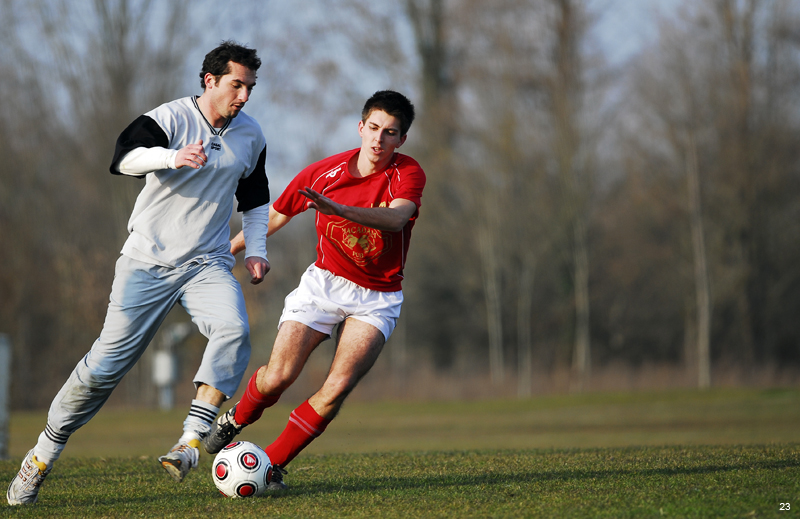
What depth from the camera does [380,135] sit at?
5.05 meters

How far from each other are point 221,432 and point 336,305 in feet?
3.23

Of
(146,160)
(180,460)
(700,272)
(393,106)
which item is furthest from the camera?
(700,272)

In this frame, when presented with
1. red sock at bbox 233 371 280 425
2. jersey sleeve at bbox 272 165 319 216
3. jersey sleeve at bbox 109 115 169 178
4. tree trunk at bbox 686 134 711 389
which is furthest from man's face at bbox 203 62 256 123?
tree trunk at bbox 686 134 711 389

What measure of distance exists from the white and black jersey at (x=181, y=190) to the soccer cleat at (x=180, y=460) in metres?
1.04

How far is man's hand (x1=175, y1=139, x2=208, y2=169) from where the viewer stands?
435 cm

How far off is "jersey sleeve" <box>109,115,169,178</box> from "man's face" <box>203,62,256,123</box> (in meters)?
0.36

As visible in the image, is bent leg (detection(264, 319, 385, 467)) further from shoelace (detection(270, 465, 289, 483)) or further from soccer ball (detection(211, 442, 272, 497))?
soccer ball (detection(211, 442, 272, 497))

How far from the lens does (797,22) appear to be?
27266 mm

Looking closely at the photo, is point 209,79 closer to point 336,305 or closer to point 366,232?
point 366,232

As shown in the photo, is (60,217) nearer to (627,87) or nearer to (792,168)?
(627,87)

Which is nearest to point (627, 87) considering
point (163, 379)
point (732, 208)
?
point (732, 208)

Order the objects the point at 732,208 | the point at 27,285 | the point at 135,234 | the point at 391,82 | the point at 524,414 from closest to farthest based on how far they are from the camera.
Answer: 1. the point at 135,234
2. the point at 524,414
3. the point at 27,285
4. the point at 732,208
5. the point at 391,82

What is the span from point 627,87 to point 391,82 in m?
8.33

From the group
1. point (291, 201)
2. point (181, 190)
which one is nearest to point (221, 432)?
point (181, 190)
